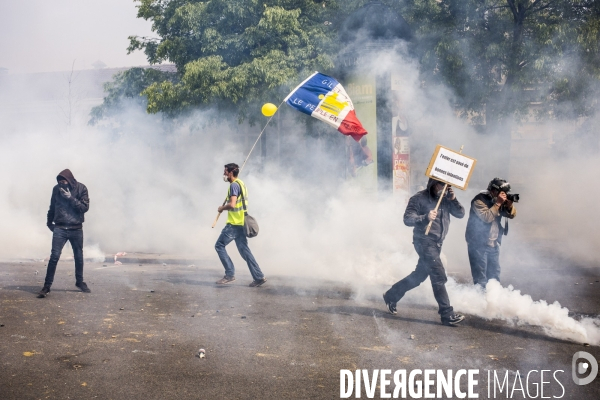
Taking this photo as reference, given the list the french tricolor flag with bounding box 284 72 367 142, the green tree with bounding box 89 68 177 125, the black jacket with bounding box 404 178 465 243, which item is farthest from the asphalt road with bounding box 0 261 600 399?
the green tree with bounding box 89 68 177 125

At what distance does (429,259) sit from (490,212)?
90 cm

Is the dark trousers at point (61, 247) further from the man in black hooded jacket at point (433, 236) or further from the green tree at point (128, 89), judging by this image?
the green tree at point (128, 89)

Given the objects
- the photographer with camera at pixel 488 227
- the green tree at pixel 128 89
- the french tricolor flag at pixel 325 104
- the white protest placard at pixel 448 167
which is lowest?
the photographer with camera at pixel 488 227

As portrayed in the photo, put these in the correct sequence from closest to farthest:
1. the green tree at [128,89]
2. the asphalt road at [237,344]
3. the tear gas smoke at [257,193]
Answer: the asphalt road at [237,344]
the tear gas smoke at [257,193]
the green tree at [128,89]

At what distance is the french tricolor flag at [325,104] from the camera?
9820 mm

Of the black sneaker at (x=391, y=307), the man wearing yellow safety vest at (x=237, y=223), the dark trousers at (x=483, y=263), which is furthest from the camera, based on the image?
the man wearing yellow safety vest at (x=237, y=223)

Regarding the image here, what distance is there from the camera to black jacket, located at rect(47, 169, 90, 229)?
7680 mm

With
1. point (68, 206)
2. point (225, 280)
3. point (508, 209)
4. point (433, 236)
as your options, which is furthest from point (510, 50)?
point (68, 206)

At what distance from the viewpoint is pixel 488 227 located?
22.1 feet

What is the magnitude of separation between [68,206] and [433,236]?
426cm

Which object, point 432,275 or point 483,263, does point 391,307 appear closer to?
point 432,275

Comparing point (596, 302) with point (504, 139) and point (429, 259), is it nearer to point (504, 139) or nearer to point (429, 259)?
point (429, 259)

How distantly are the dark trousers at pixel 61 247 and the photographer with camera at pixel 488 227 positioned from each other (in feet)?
14.8

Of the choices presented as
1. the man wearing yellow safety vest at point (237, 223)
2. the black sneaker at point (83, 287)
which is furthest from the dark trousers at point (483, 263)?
the black sneaker at point (83, 287)
